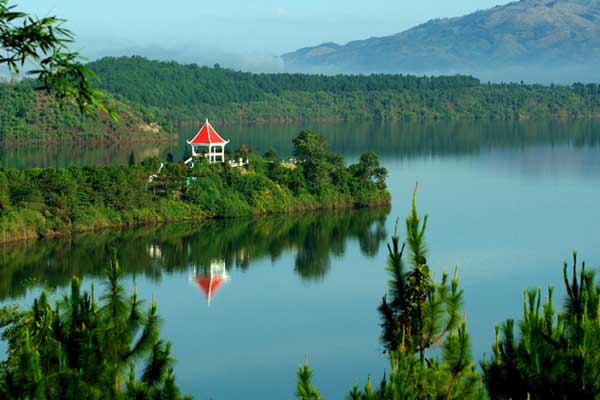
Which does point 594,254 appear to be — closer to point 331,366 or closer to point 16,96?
point 331,366

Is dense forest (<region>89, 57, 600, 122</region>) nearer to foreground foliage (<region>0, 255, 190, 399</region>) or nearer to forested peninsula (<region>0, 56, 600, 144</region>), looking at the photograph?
forested peninsula (<region>0, 56, 600, 144</region>)

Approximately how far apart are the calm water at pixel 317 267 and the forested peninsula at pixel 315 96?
39843mm

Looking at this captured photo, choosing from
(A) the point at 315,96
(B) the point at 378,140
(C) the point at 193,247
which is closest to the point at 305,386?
(C) the point at 193,247

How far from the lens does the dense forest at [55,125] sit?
58.6 meters

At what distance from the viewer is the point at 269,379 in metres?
16.3

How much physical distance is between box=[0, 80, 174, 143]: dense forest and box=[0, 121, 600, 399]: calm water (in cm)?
1506

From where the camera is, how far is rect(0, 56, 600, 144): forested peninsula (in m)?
83.3

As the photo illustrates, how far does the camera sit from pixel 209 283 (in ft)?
75.8

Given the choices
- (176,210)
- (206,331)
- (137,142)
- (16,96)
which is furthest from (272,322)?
(16,96)

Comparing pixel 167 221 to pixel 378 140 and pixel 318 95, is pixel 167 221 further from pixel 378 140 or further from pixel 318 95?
pixel 318 95

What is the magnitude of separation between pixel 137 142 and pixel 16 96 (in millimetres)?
9327

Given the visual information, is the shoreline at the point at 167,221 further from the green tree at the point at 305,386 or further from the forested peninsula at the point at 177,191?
the green tree at the point at 305,386

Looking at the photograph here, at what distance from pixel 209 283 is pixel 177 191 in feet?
29.6

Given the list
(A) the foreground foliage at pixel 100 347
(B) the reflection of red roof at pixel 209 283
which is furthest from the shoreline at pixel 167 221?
(A) the foreground foliage at pixel 100 347
